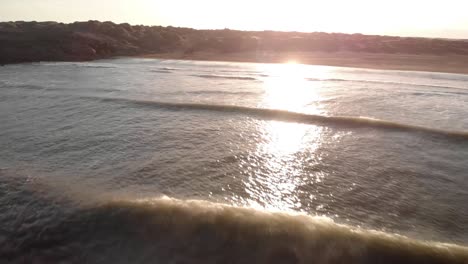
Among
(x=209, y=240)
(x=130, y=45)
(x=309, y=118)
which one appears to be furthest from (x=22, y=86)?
(x=130, y=45)

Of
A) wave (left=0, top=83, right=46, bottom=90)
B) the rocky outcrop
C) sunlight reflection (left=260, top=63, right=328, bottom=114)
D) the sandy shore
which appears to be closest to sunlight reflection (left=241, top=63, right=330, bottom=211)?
sunlight reflection (left=260, top=63, right=328, bottom=114)

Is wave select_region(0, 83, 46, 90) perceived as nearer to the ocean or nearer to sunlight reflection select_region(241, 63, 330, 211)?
the ocean

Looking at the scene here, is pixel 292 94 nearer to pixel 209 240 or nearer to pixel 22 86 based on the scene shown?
pixel 209 240

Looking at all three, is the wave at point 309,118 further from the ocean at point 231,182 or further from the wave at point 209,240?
the wave at point 209,240

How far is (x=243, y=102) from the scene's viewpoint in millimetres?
12766

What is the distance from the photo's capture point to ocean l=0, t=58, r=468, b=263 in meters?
4.20

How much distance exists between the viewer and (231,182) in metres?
5.89

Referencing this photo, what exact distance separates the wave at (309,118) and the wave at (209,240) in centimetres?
579

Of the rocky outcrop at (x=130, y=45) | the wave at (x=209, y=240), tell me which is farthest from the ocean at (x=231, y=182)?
the rocky outcrop at (x=130, y=45)

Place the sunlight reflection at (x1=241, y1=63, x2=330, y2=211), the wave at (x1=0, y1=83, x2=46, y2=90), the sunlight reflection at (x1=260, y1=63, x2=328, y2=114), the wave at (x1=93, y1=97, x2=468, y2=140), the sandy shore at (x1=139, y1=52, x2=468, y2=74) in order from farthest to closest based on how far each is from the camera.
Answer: the sandy shore at (x1=139, y1=52, x2=468, y2=74) < the wave at (x1=0, y1=83, x2=46, y2=90) < the sunlight reflection at (x1=260, y1=63, x2=328, y2=114) < the wave at (x1=93, y1=97, x2=468, y2=140) < the sunlight reflection at (x1=241, y1=63, x2=330, y2=211)

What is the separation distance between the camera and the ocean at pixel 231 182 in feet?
13.8

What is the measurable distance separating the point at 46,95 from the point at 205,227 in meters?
12.0

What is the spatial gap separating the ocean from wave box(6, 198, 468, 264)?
0.06ft

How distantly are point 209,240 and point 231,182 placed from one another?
1.70 meters
